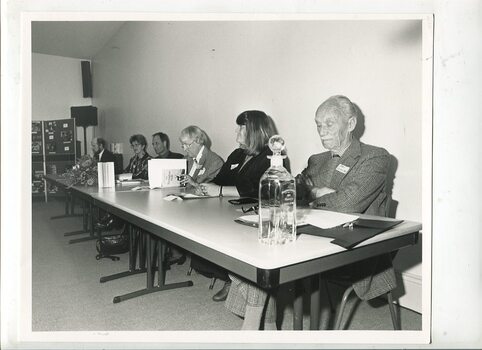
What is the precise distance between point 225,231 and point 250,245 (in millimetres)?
221

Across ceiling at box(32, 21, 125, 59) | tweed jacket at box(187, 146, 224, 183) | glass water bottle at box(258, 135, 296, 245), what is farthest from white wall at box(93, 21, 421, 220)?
glass water bottle at box(258, 135, 296, 245)

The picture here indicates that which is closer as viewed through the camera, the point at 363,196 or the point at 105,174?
the point at 363,196

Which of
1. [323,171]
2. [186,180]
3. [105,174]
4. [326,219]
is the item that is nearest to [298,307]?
[326,219]

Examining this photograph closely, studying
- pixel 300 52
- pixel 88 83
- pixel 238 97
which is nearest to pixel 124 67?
pixel 88 83

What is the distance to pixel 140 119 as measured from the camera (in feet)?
21.7

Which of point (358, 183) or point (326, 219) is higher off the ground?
point (358, 183)

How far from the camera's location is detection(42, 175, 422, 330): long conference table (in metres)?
1.07

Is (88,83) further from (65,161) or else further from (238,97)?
(238,97)

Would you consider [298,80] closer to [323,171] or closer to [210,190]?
[323,171]

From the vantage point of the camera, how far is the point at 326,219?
145cm

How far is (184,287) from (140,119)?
4451 millimetres

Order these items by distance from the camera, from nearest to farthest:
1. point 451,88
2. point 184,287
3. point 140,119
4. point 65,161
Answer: point 451,88 < point 184,287 < point 65,161 < point 140,119

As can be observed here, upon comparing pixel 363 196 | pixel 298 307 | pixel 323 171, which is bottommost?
pixel 298 307

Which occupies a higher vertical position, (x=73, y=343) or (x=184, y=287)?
(x=73, y=343)
